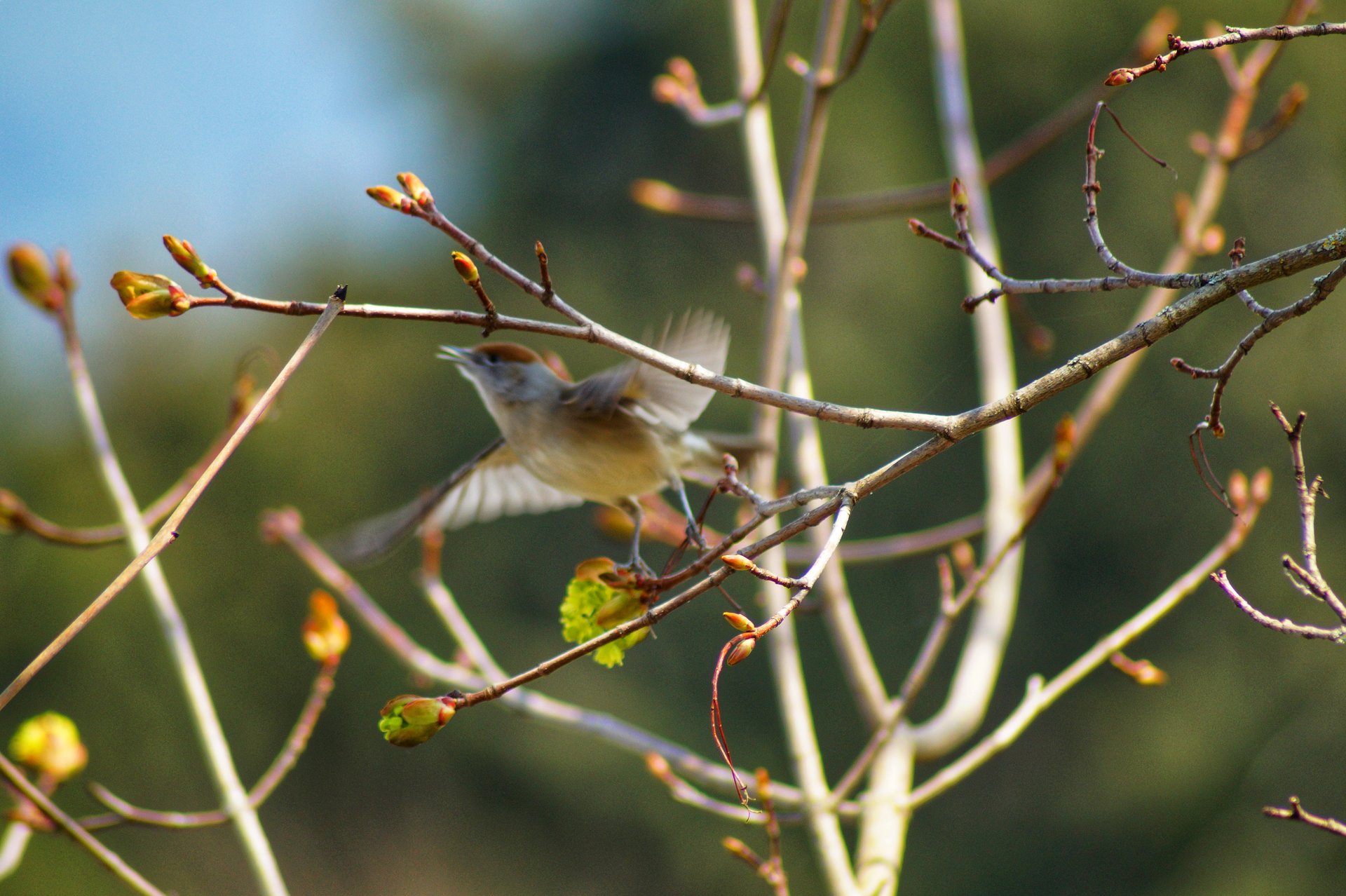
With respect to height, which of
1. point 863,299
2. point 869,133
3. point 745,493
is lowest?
point 745,493

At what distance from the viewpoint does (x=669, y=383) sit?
247 centimetres

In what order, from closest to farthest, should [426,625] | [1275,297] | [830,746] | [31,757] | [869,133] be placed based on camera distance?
[31,757], [1275,297], [830,746], [426,625], [869,133]

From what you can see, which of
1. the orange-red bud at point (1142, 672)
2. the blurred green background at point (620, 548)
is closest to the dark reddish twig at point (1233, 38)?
the orange-red bud at point (1142, 672)

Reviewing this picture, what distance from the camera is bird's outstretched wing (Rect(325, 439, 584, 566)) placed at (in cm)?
244

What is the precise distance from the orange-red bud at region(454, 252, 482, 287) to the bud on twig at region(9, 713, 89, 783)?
1638 mm

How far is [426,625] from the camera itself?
16.5 meters

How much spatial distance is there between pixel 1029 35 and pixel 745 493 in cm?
1793

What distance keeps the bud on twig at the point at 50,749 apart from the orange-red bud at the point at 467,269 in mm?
1638

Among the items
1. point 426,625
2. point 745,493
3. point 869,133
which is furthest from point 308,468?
point 745,493

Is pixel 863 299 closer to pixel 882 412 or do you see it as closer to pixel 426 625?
pixel 426 625

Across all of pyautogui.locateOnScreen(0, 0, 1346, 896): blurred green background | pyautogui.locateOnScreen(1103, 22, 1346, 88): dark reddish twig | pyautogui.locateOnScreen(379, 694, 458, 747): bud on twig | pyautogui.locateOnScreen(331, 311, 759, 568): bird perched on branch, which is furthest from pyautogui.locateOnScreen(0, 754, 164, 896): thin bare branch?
pyautogui.locateOnScreen(0, 0, 1346, 896): blurred green background

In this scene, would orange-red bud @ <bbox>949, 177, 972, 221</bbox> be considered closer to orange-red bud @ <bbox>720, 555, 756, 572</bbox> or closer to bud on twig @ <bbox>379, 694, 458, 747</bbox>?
orange-red bud @ <bbox>720, 555, 756, 572</bbox>

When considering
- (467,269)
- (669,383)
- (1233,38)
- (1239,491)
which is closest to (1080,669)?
(1239,491)

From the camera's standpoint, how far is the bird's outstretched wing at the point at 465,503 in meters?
2.44
